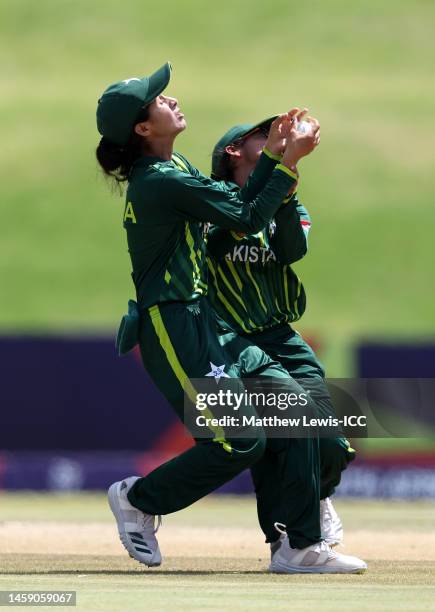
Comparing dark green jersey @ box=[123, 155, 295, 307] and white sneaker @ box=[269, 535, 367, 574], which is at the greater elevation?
dark green jersey @ box=[123, 155, 295, 307]

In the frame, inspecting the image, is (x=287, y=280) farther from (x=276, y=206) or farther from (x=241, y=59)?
(x=241, y=59)

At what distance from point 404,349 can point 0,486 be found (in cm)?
429

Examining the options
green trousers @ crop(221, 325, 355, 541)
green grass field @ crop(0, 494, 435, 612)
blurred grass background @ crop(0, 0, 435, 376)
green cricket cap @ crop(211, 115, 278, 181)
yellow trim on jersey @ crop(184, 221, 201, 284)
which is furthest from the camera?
blurred grass background @ crop(0, 0, 435, 376)

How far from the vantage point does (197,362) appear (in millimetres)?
6547

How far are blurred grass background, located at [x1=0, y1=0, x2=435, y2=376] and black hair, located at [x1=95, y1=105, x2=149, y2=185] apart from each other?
16233mm

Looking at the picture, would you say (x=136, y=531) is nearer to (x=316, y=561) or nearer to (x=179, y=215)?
(x=316, y=561)

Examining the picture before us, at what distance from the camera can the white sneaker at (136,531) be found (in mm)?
6738

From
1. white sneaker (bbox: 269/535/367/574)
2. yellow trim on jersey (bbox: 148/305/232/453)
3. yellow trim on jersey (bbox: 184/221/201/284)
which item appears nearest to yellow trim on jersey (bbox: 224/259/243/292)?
yellow trim on jersey (bbox: 184/221/201/284)

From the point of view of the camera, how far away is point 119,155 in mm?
6895

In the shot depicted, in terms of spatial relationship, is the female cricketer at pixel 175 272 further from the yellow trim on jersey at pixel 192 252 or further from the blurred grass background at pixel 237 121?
the blurred grass background at pixel 237 121

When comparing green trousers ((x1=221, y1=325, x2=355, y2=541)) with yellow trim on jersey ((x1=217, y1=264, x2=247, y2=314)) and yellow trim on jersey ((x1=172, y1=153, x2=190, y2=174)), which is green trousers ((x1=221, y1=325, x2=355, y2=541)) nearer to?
yellow trim on jersey ((x1=217, y1=264, x2=247, y2=314))

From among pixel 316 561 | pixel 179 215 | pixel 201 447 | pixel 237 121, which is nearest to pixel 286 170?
pixel 179 215

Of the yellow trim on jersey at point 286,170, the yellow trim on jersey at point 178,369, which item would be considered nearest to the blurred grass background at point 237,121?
the yellow trim on jersey at point 178,369

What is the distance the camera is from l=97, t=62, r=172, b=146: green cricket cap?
672 centimetres
